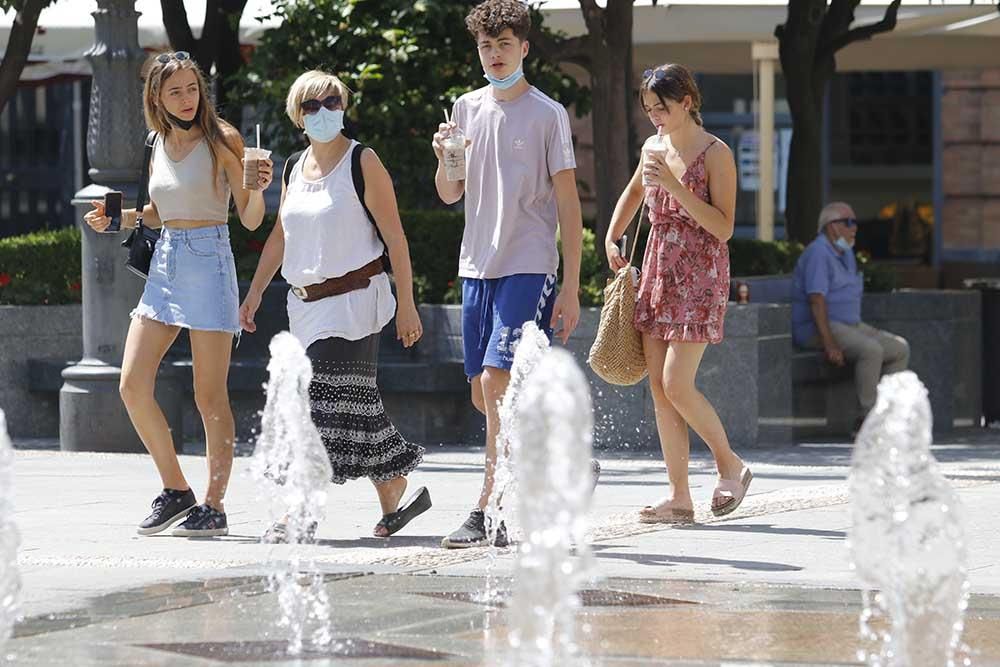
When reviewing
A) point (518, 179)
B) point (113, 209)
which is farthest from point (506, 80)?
point (113, 209)

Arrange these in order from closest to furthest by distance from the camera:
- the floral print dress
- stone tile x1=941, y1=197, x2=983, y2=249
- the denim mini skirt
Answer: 1. the denim mini skirt
2. the floral print dress
3. stone tile x1=941, y1=197, x2=983, y2=249

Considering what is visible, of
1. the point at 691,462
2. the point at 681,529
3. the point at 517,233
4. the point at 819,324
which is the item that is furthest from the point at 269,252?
the point at 819,324

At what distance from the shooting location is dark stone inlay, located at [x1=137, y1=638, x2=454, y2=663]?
201 inches

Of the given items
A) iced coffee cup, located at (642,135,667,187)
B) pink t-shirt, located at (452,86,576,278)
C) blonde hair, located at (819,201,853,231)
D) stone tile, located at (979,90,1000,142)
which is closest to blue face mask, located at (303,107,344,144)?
pink t-shirt, located at (452,86,576,278)

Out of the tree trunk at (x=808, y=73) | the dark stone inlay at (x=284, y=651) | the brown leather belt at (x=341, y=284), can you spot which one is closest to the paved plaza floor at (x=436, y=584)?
the dark stone inlay at (x=284, y=651)

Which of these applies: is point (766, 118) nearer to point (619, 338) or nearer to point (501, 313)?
point (619, 338)

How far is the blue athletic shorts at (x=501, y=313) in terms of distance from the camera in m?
7.13

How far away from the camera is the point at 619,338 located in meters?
7.80

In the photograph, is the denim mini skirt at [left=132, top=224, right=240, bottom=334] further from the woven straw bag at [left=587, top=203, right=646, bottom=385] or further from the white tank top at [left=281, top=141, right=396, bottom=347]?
the woven straw bag at [left=587, top=203, right=646, bottom=385]

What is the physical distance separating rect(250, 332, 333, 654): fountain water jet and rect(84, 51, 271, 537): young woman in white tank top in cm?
39

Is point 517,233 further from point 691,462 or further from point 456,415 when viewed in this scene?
point 456,415

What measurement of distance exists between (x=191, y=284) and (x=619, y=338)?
5.30 feet

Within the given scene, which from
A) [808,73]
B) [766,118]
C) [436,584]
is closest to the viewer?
A: [436,584]

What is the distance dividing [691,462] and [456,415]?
1.52 meters
